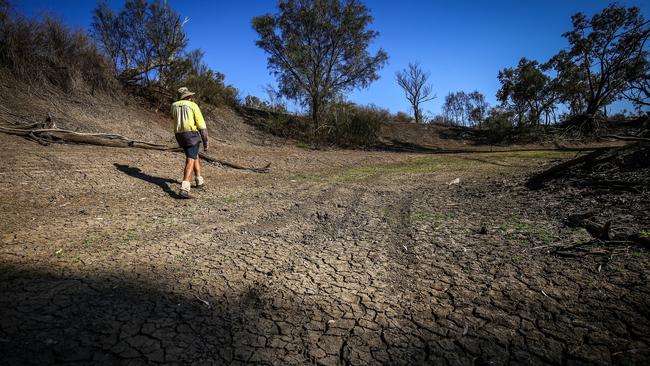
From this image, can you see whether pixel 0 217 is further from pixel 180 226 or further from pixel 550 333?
pixel 550 333

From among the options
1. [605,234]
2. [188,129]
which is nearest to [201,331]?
[605,234]

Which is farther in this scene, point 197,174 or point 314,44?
point 314,44

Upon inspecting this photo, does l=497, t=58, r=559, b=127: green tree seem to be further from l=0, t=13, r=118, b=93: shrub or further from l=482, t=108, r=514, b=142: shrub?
l=0, t=13, r=118, b=93: shrub

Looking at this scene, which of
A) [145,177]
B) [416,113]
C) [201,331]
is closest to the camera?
[201,331]

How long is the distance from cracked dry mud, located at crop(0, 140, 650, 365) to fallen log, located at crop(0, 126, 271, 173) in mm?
2294

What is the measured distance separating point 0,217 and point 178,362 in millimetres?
3137

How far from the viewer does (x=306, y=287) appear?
2150 mm

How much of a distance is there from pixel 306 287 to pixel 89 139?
21.3 feet

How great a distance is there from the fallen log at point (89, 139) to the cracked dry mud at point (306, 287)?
2.29 metres

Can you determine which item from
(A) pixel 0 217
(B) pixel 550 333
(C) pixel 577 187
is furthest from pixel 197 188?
(C) pixel 577 187

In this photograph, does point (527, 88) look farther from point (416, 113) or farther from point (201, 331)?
point (201, 331)

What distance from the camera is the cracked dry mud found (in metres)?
1.52

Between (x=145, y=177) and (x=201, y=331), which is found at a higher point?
(x=145, y=177)

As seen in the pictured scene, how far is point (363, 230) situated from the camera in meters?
3.32
